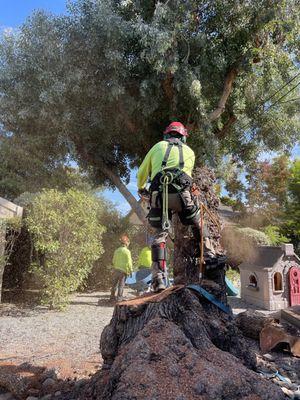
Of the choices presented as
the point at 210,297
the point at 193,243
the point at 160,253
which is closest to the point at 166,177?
the point at 160,253

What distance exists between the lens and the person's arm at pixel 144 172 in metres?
4.30

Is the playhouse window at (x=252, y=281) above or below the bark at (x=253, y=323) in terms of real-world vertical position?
above

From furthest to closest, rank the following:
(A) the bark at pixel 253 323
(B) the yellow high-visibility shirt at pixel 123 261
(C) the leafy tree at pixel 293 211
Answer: (C) the leafy tree at pixel 293 211, (B) the yellow high-visibility shirt at pixel 123 261, (A) the bark at pixel 253 323

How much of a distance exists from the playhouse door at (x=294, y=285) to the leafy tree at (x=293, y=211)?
32.2 feet

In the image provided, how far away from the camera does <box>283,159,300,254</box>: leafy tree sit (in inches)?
779

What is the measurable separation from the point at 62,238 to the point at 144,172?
570 centimetres

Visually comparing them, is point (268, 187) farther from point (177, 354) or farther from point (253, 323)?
point (177, 354)

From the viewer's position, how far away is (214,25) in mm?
12086

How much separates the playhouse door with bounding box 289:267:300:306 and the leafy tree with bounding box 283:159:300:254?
980 centimetres

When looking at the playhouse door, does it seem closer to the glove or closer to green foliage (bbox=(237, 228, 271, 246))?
green foliage (bbox=(237, 228, 271, 246))

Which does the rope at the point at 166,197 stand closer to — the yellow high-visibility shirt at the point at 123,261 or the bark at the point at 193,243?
the bark at the point at 193,243

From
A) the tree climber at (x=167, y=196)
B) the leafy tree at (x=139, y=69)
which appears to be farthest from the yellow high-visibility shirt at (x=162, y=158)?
the leafy tree at (x=139, y=69)

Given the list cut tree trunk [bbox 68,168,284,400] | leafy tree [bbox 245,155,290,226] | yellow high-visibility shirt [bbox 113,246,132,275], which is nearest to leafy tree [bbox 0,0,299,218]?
yellow high-visibility shirt [bbox 113,246,132,275]

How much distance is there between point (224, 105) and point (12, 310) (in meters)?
8.98
